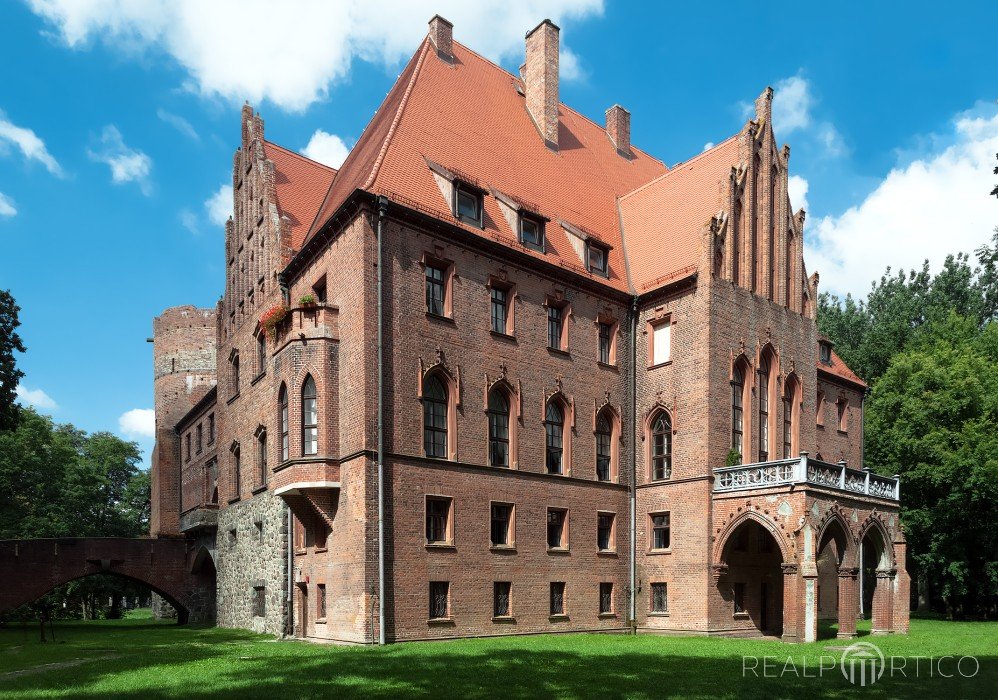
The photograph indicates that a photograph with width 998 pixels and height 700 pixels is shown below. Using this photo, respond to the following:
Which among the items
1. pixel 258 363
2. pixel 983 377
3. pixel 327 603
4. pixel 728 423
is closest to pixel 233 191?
pixel 258 363

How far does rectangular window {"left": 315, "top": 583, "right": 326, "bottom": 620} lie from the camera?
24.8 m

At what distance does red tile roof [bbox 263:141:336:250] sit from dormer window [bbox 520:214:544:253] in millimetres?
8256

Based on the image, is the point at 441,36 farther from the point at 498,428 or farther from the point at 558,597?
the point at 558,597

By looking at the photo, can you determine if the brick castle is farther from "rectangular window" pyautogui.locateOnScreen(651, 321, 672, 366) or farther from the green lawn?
the green lawn

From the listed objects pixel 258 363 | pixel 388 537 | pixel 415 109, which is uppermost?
pixel 415 109

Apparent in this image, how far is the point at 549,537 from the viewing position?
27672 millimetres

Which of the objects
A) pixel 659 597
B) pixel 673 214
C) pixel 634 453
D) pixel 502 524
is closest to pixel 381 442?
pixel 502 524

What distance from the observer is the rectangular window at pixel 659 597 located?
1134 inches

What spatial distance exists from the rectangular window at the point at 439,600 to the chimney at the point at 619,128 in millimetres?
23506

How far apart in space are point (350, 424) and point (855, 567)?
53.7 feet

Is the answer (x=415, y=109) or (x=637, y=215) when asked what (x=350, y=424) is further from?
(x=637, y=215)

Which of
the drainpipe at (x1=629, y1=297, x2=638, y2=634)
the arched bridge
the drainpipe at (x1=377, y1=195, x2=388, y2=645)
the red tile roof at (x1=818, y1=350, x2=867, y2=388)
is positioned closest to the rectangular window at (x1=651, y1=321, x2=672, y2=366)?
the drainpipe at (x1=629, y1=297, x2=638, y2=634)

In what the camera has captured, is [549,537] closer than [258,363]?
Yes

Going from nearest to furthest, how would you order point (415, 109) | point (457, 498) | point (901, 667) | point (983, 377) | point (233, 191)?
point (901, 667), point (457, 498), point (415, 109), point (233, 191), point (983, 377)
